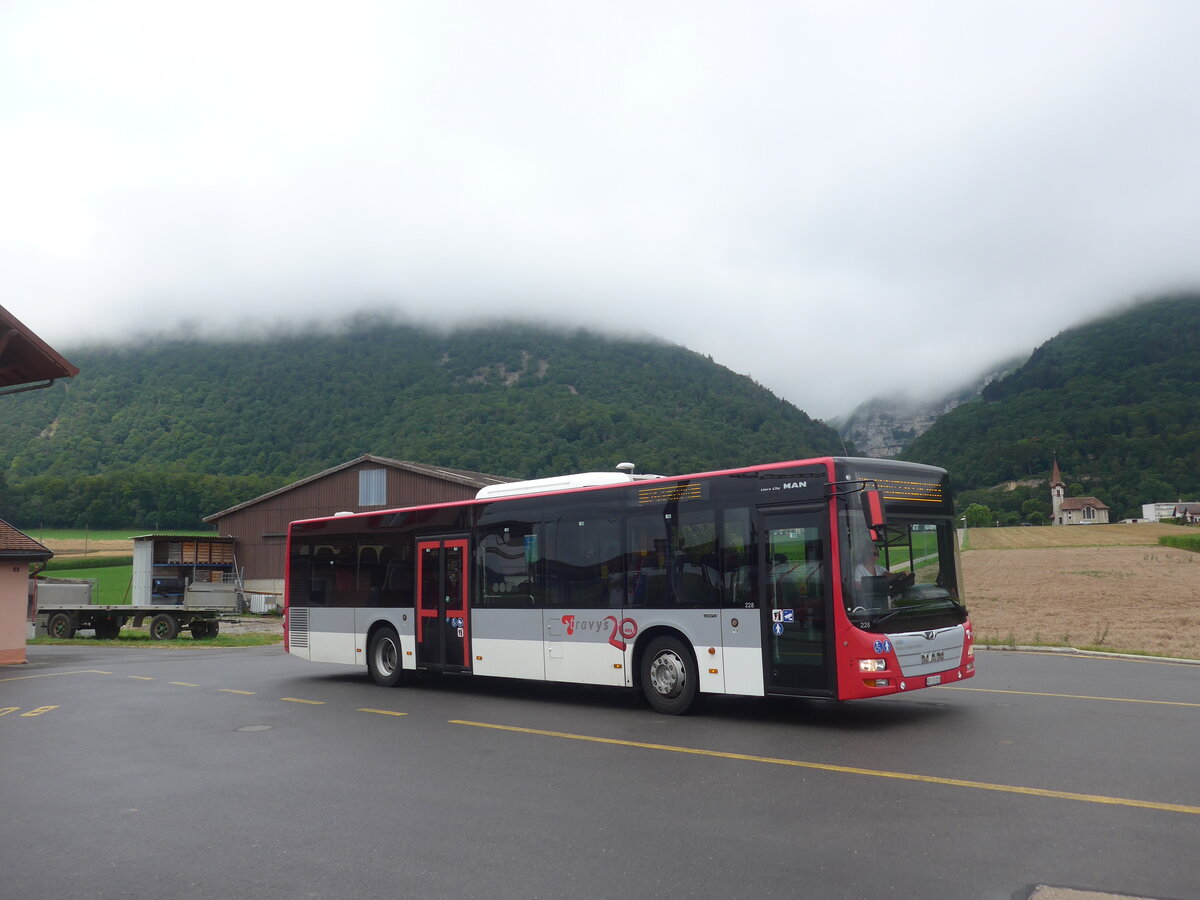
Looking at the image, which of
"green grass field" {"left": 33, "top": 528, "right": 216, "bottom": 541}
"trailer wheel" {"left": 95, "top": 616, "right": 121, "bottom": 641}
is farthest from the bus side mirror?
"green grass field" {"left": 33, "top": 528, "right": 216, "bottom": 541}

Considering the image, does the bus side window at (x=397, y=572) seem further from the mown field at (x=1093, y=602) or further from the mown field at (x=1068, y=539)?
the mown field at (x=1068, y=539)

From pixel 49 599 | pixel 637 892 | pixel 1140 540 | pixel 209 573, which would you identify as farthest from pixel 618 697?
pixel 1140 540

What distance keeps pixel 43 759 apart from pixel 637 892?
7.51 meters

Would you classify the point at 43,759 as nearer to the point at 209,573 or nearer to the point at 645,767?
the point at 645,767

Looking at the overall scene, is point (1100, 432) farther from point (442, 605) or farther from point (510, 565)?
point (510, 565)

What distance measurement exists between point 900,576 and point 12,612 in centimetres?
2209

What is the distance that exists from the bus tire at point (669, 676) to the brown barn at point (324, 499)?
39.9 m

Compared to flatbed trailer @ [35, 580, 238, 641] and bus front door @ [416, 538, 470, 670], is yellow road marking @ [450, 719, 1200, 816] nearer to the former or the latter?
bus front door @ [416, 538, 470, 670]

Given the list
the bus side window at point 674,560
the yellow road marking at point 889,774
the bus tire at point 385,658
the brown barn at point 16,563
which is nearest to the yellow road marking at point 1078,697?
the bus side window at point 674,560

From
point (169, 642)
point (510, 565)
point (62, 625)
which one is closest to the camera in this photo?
point (510, 565)

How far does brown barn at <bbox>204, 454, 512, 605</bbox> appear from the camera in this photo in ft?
171

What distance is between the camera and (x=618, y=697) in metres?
13.2

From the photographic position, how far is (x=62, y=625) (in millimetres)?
33344

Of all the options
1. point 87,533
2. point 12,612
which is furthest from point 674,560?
point 87,533
